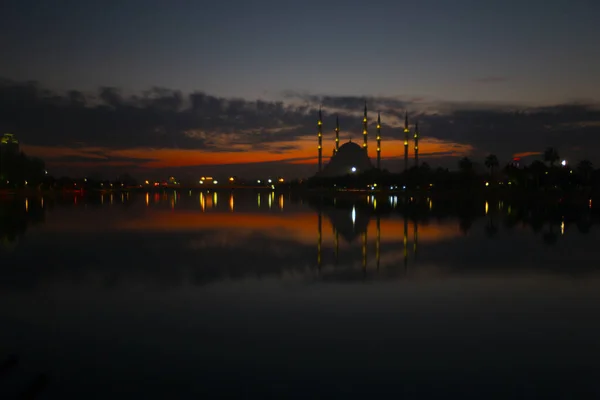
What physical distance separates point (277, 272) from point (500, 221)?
71.3 ft

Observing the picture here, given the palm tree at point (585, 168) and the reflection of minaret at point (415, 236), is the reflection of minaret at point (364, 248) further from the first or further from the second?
the palm tree at point (585, 168)

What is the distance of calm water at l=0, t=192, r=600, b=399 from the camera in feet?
23.3

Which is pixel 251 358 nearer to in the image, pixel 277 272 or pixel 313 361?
pixel 313 361

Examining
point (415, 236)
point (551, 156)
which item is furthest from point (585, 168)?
point (415, 236)

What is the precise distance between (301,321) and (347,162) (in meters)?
153

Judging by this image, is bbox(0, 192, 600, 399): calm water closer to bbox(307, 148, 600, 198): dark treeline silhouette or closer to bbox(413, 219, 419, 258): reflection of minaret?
bbox(413, 219, 419, 258): reflection of minaret

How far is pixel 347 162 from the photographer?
6353 inches

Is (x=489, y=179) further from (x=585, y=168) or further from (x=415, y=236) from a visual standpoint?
(x=415, y=236)

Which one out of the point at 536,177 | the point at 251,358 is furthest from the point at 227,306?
the point at 536,177

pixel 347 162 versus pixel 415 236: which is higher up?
pixel 347 162

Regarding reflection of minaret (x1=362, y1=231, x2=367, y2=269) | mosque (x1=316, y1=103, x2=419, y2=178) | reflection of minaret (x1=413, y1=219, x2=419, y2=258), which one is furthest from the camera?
mosque (x1=316, y1=103, x2=419, y2=178)

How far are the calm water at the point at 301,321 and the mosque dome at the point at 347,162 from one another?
14058cm

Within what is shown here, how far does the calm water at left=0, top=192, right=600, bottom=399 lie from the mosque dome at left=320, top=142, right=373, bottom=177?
140577 millimetres

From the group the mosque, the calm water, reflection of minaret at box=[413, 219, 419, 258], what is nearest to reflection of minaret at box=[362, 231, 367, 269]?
the calm water
